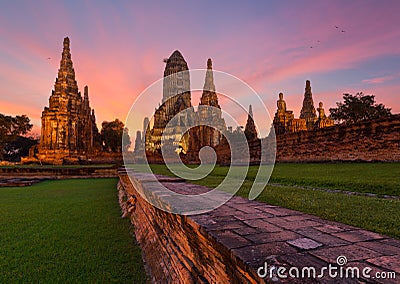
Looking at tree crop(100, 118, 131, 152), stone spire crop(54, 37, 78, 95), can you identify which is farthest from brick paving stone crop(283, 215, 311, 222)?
tree crop(100, 118, 131, 152)

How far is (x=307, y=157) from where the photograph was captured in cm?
1324

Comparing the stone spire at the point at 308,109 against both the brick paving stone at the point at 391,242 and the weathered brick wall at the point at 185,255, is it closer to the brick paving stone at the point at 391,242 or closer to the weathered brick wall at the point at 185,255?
the weathered brick wall at the point at 185,255

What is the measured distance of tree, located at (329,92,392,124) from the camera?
30.1 metres

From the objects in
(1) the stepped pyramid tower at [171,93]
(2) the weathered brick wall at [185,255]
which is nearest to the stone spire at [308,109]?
(1) the stepped pyramid tower at [171,93]

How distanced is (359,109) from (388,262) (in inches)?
1363

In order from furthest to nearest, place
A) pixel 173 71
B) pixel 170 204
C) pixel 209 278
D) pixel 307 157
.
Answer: pixel 173 71
pixel 307 157
pixel 170 204
pixel 209 278

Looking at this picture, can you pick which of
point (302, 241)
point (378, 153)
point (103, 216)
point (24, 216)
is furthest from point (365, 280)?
point (378, 153)

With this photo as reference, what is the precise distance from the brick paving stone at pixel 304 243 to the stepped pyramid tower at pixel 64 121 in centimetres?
3240

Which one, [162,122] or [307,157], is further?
[162,122]

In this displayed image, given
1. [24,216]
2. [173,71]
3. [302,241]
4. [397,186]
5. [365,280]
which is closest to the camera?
[365,280]

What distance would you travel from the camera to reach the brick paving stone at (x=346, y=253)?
1166 millimetres

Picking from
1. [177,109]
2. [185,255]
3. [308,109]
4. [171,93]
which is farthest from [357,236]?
[171,93]

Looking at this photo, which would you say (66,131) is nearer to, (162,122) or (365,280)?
(162,122)

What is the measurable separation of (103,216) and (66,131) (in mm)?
31492
